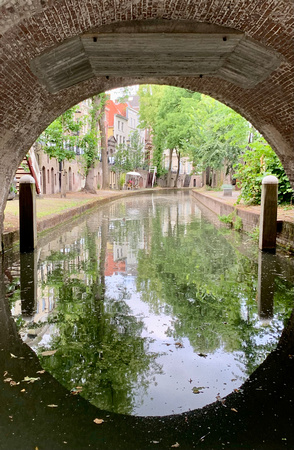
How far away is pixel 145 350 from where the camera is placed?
450 centimetres

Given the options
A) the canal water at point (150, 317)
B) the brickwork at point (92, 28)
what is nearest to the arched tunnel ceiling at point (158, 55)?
the brickwork at point (92, 28)

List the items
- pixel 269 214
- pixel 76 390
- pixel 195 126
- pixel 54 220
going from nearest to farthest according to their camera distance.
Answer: pixel 76 390 → pixel 269 214 → pixel 54 220 → pixel 195 126

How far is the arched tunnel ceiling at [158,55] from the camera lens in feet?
20.3

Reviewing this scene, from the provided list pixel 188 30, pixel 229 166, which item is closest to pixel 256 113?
pixel 188 30

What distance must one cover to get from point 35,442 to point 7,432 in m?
0.23

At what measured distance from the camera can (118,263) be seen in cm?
896

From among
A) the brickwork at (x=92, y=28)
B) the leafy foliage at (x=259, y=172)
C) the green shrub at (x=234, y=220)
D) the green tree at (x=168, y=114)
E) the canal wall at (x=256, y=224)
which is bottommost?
the green shrub at (x=234, y=220)

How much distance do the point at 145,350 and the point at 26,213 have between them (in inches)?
251

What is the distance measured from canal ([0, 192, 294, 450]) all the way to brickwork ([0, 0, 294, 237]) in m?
2.50

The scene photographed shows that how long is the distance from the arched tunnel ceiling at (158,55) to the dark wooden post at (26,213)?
252 cm

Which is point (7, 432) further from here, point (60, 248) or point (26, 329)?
point (60, 248)

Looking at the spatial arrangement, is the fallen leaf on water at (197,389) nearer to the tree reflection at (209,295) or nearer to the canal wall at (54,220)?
the tree reflection at (209,295)

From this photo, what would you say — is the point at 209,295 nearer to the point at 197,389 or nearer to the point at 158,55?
the point at 197,389

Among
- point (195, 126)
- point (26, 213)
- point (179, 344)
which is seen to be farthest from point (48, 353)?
point (195, 126)
